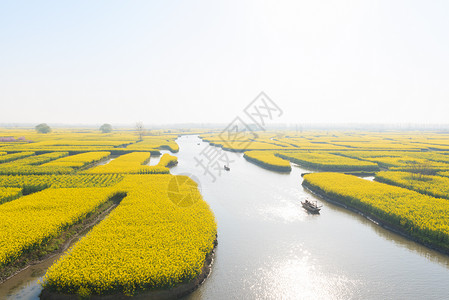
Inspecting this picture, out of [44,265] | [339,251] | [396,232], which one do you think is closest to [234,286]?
[339,251]

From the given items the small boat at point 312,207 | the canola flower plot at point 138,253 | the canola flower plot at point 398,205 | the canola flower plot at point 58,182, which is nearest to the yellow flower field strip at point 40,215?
the canola flower plot at point 138,253

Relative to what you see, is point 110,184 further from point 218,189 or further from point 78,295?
point 78,295

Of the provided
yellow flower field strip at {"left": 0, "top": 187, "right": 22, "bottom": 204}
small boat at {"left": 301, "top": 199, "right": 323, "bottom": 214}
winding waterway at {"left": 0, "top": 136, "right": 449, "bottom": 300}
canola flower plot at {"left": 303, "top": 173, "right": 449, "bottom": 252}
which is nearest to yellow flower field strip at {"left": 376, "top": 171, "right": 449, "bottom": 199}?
canola flower plot at {"left": 303, "top": 173, "right": 449, "bottom": 252}

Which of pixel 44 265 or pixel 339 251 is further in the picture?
pixel 339 251

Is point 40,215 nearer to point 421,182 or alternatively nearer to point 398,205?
point 398,205

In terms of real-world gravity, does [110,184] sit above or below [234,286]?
above

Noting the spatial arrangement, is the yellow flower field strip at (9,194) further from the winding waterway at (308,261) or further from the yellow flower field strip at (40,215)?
the winding waterway at (308,261)

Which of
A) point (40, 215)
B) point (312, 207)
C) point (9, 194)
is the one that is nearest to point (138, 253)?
point (40, 215)

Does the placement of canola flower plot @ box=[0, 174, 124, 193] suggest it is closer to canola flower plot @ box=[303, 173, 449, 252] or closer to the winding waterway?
the winding waterway
